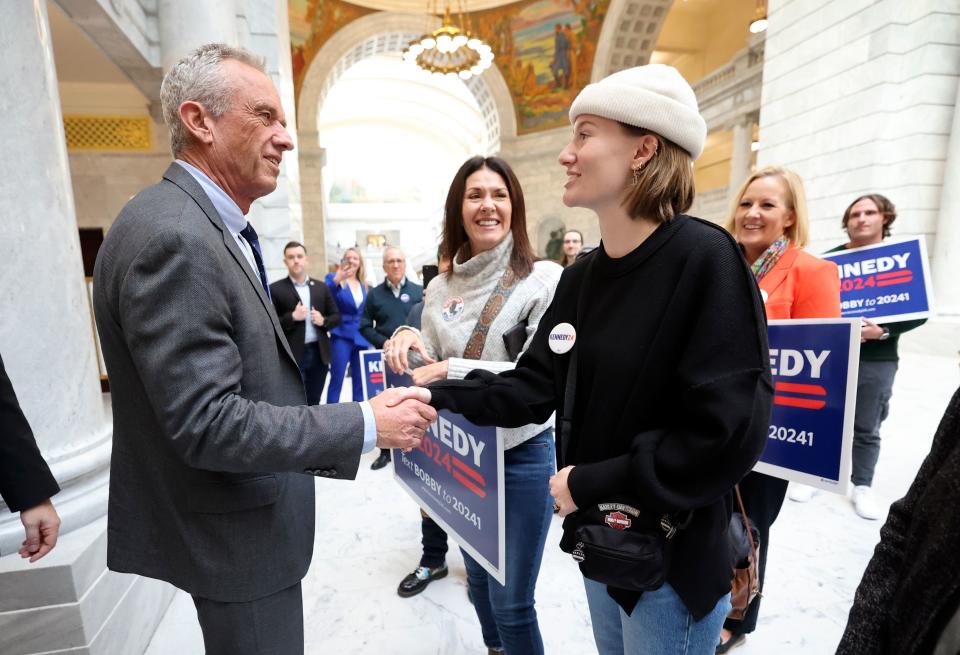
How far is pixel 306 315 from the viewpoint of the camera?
4.77m

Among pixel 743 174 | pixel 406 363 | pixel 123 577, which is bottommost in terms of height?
pixel 123 577

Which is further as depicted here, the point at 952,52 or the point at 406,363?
the point at 952,52

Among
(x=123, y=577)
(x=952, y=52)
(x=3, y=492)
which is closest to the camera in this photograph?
(x=3, y=492)

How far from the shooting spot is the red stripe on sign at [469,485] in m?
1.58

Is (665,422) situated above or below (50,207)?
below

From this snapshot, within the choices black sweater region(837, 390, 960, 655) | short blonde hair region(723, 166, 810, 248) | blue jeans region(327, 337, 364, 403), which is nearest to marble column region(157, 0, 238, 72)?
blue jeans region(327, 337, 364, 403)

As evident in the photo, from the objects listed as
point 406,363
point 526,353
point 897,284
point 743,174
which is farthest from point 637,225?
point 743,174

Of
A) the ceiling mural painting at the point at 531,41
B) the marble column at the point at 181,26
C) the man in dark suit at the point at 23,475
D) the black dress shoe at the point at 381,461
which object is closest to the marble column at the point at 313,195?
the ceiling mural painting at the point at 531,41

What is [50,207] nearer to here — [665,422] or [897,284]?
[665,422]

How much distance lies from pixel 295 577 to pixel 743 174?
16.5m

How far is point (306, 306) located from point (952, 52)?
888 cm

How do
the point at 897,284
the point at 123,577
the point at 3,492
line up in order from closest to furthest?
the point at 3,492
the point at 123,577
the point at 897,284

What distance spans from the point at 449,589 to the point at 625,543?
7.10 feet

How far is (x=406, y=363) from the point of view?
6.05ft
